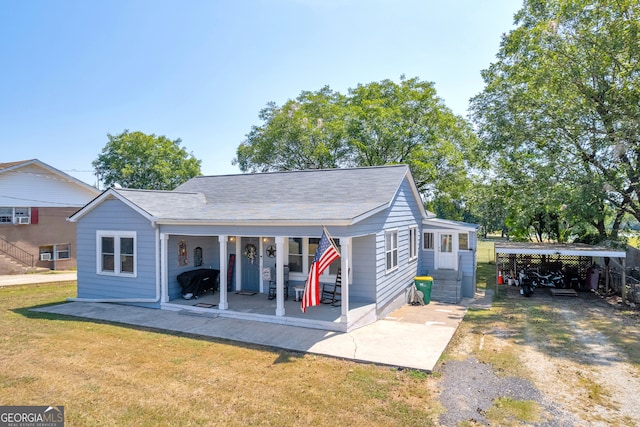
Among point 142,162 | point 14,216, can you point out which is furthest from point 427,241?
point 142,162

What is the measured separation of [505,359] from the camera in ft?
24.0

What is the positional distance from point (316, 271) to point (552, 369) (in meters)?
5.00

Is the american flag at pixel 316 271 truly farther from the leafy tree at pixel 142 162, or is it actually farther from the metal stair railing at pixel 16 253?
the leafy tree at pixel 142 162

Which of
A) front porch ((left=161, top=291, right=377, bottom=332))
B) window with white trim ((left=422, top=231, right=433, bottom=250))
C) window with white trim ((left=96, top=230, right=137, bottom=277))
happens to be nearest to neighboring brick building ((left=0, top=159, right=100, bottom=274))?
window with white trim ((left=96, top=230, right=137, bottom=277))

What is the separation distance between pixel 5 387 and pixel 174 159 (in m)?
33.9

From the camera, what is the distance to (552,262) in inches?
633

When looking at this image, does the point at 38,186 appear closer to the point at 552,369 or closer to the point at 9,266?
the point at 9,266

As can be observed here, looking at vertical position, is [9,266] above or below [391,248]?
below

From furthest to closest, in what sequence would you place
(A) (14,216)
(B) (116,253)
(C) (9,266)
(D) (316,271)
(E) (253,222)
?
(A) (14,216) → (C) (9,266) → (B) (116,253) → (E) (253,222) → (D) (316,271)

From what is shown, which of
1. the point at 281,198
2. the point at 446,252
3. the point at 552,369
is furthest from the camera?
the point at 446,252

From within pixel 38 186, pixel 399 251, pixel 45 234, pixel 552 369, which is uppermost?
pixel 38 186

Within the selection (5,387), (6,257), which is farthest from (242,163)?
(5,387)

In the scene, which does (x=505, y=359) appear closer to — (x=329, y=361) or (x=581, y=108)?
(x=329, y=361)

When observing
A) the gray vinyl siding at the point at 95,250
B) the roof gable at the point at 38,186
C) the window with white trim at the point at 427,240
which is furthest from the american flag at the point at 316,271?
the roof gable at the point at 38,186
